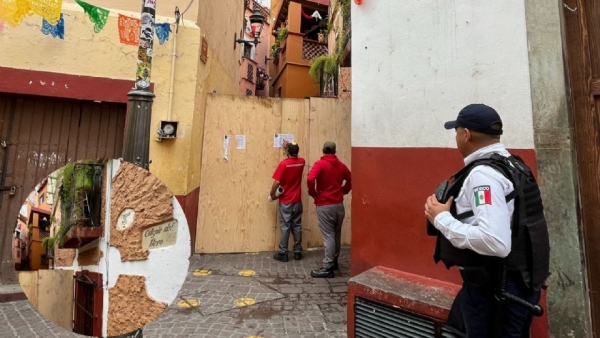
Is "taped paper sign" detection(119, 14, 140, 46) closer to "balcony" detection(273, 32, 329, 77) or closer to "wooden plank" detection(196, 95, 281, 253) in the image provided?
"wooden plank" detection(196, 95, 281, 253)

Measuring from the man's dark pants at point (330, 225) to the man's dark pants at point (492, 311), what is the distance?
2.97m

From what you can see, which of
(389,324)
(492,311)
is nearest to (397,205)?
(389,324)

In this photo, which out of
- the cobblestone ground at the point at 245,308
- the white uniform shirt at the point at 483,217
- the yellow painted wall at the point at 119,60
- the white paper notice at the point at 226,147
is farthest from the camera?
the white paper notice at the point at 226,147

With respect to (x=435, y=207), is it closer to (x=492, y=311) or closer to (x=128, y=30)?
(x=492, y=311)

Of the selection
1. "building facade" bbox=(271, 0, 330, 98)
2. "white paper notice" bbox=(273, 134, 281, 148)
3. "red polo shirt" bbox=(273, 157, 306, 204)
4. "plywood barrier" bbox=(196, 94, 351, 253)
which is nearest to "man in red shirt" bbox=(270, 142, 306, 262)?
"red polo shirt" bbox=(273, 157, 306, 204)

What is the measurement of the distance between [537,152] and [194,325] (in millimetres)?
3621

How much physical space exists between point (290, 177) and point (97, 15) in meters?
3.71

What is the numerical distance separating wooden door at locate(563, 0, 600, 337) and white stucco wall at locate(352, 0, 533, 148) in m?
0.46

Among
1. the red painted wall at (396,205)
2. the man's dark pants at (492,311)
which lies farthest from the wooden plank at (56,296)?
the red painted wall at (396,205)

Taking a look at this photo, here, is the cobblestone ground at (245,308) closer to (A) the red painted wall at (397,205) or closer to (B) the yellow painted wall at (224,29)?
(A) the red painted wall at (397,205)

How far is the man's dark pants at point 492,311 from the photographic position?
67.3 inches

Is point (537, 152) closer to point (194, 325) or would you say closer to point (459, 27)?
point (459, 27)

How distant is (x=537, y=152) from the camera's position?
278cm

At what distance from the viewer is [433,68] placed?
330cm
